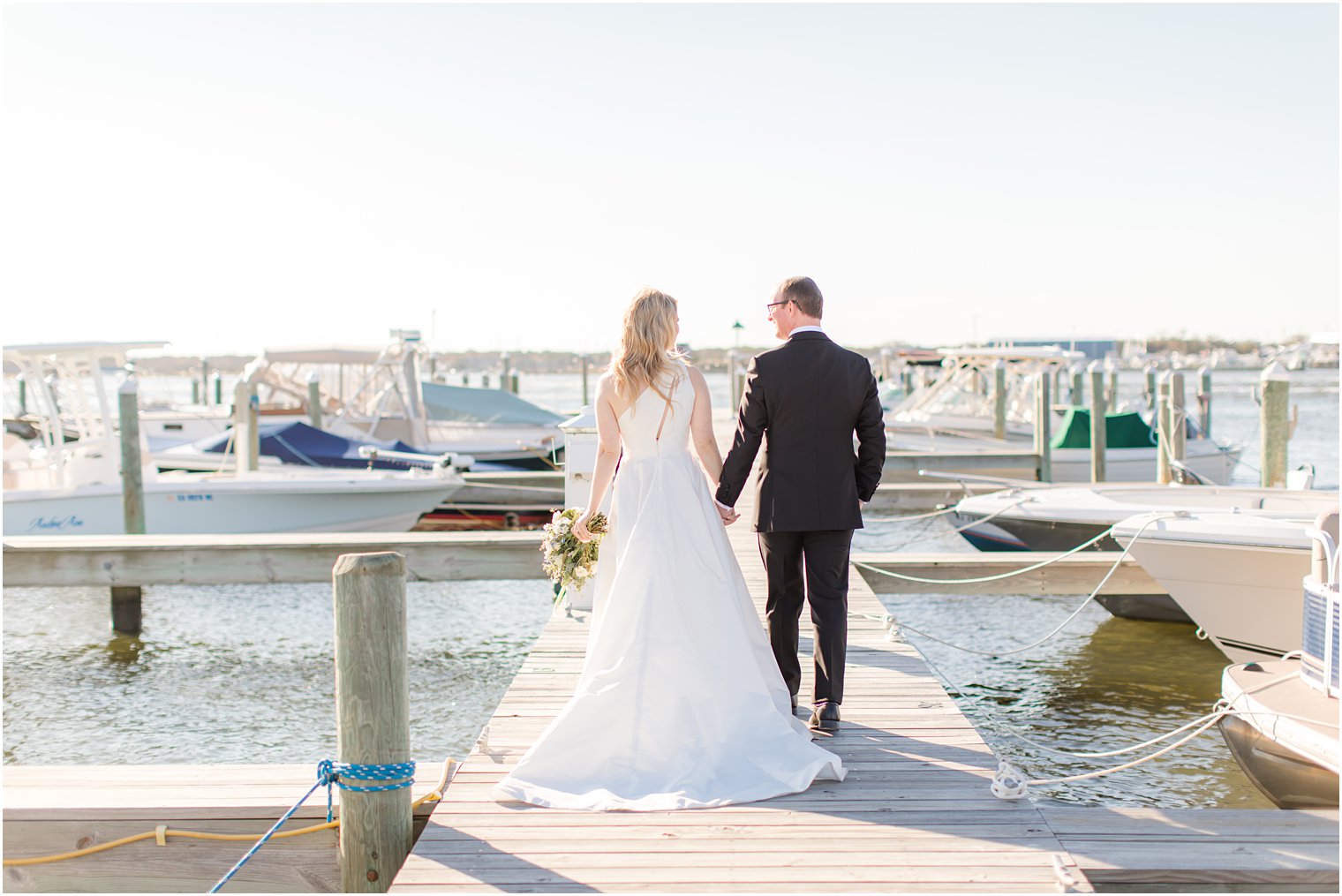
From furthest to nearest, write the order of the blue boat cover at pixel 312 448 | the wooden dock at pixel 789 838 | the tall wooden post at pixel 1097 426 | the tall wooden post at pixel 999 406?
the tall wooden post at pixel 999 406
the tall wooden post at pixel 1097 426
the blue boat cover at pixel 312 448
the wooden dock at pixel 789 838

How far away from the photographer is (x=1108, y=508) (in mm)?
9844

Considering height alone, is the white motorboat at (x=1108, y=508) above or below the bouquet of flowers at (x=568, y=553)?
below

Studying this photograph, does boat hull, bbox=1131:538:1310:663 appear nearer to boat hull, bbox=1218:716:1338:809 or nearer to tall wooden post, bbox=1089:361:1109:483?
boat hull, bbox=1218:716:1338:809

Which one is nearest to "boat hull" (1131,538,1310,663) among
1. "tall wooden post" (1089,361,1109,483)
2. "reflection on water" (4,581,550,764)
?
"reflection on water" (4,581,550,764)

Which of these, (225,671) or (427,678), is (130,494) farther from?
(427,678)

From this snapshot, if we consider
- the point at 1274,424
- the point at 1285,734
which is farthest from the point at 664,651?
the point at 1274,424

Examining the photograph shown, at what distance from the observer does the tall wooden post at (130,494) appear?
38.0ft

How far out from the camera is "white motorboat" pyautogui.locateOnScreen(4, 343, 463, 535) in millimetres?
13164

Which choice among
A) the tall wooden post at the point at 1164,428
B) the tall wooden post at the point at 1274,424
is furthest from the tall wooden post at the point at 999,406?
the tall wooden post at the point at 1274,424

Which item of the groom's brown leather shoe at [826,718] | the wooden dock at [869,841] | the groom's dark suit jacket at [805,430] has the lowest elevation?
the wooden dock at [869,841]

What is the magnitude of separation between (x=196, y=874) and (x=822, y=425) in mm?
2958

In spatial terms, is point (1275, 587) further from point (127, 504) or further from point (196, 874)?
point (127, 504)

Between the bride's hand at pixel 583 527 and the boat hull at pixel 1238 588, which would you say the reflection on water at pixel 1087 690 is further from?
the bride's hand at pixel 583 527

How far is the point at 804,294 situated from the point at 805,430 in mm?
551
